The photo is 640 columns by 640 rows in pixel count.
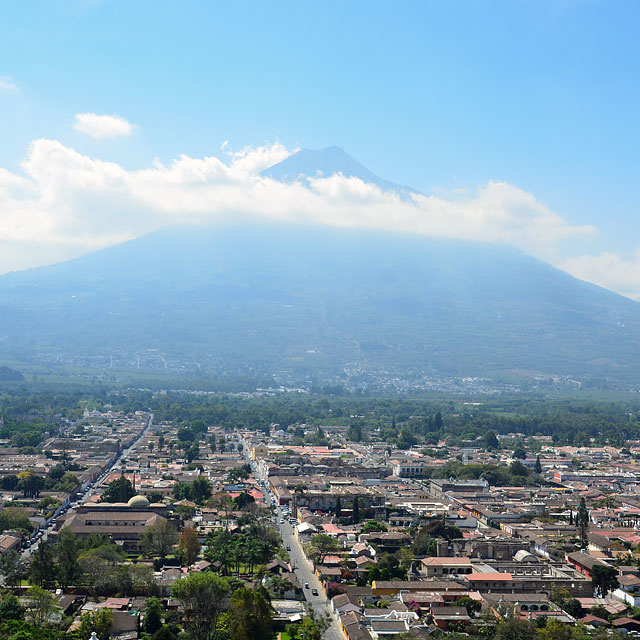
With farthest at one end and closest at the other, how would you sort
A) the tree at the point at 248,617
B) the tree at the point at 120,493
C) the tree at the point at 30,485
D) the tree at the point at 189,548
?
the tree at the point at 30,485 → the tree at the point at 120,493 → the tree at the point at 189,548 → the tree at the point at 248,617

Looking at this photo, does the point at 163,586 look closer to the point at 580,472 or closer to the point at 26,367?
the point at 580,472

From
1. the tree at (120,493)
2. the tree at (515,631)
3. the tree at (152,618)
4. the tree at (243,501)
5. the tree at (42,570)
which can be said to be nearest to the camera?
the tree at (515,631)

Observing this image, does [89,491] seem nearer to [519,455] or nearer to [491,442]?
[519,455]

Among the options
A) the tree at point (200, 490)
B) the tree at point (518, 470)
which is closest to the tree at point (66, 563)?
the tree at point (200, 490)

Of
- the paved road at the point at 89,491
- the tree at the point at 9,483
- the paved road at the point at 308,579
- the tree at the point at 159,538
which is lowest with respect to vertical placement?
the paved road at the point at 89,491

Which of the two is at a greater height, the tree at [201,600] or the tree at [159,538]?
the tree at [201,600]

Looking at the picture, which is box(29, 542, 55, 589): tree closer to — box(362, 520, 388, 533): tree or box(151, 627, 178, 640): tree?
box(151, 627, 178, 640): tree

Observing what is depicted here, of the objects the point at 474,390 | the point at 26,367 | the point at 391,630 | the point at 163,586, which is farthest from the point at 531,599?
the point at 26,367

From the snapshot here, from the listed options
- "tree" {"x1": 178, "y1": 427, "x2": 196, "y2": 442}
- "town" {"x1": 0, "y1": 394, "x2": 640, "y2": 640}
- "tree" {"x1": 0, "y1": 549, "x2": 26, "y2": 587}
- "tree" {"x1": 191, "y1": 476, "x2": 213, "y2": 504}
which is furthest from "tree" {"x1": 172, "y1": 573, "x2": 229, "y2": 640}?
"tree" {"x1": 178, "y1": 427, "x2": 196, "y2": 442}

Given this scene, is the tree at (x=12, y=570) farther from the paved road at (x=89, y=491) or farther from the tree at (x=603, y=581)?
the tree at (x=603, y=581)
